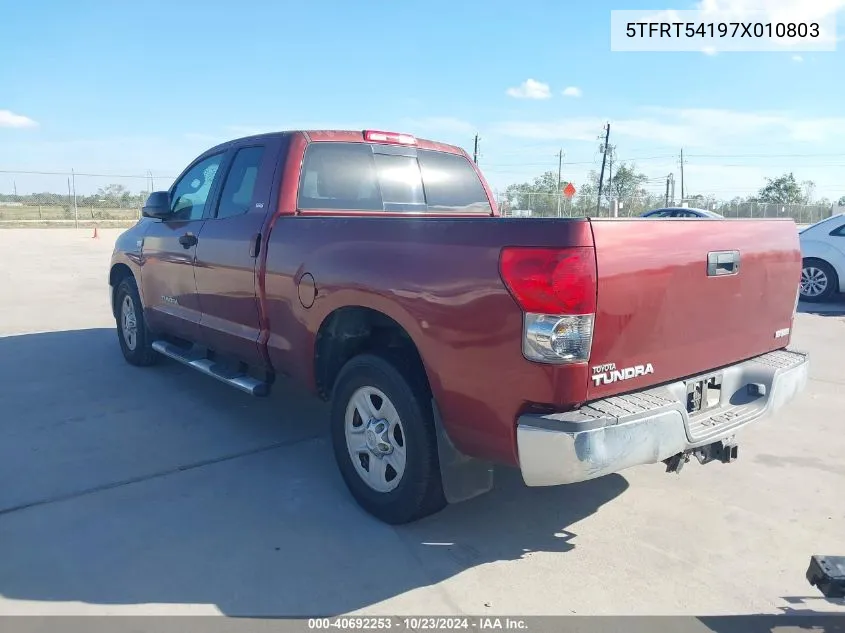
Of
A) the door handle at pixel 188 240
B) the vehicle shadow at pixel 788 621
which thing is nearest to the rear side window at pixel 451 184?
the door handle at pixel 188 240

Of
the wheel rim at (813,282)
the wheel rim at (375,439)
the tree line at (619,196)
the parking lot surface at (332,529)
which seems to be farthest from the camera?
the tree line at (619,196)

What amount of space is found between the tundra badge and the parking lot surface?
3.07 ft

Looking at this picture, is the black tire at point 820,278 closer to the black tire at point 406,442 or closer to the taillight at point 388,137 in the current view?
the taillight at point 388,137

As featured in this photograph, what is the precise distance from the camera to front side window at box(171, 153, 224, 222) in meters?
5.28

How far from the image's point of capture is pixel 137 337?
654cm

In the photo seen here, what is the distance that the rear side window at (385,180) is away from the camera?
14.8ft

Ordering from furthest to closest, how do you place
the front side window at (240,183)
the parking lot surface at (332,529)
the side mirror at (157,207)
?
the side mirror at (157,207) → the front side window at (240,183) → the parking lot surface at (332,529)

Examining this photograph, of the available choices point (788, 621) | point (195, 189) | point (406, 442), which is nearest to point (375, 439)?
point (406, 442)

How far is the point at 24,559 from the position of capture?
318cm

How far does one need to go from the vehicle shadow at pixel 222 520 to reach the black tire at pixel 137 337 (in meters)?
1.15

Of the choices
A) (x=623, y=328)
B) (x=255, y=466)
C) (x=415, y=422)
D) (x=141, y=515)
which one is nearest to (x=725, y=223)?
(x=623, y=328)

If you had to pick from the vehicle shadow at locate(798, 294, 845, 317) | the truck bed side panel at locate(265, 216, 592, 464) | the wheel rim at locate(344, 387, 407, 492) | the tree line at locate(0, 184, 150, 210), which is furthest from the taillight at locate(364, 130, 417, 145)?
the tree line at locate(0, 184, 150, 210)

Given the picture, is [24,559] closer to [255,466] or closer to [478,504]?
[255,466]

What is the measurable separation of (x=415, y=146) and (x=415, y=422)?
256 cm
